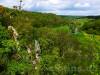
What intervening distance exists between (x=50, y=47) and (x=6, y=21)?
892 cm

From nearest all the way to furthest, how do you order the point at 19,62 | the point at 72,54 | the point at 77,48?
1. the point at 19,62
2. the point at 72,54
3. the point at 77,48

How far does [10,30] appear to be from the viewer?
47.7 meters

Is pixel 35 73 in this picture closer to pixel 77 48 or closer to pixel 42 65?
pixel 42 65

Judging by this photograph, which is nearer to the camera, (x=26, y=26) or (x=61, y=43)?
(x=26, y=26)

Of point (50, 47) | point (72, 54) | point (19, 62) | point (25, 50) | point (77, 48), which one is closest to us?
point (19, 62)

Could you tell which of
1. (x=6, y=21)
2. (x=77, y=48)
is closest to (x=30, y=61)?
(x=6, y=21)

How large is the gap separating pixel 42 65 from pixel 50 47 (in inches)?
225

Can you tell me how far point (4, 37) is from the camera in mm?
47062

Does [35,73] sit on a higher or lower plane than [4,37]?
lower

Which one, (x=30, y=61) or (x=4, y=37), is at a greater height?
(x=4, y=37)

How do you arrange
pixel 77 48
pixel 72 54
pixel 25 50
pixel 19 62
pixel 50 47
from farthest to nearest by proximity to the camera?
1. pixel 77 48
2. pixel 72 54
3. pixel 50 47
4. pixel 25 50
5. pixel 19 62

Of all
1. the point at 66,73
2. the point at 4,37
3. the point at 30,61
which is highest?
the point at 4,37

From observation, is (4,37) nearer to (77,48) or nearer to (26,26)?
(26,26)

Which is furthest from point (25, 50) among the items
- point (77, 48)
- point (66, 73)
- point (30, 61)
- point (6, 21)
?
point (77, 48)
